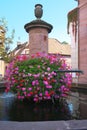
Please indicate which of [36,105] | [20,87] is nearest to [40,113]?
[36,105]

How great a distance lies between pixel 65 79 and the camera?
551 centimetres

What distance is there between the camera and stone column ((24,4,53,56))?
30.5 feet

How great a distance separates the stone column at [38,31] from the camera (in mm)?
9281

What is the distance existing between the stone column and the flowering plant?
3623 millimetres

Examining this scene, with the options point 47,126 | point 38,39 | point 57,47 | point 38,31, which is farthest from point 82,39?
point 57,47

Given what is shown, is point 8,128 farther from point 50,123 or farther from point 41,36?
point 41,36

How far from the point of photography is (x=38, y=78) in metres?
5.31

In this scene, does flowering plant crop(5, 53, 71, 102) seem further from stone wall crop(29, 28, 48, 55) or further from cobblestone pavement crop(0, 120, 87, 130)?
stone wall crop(29, 28, 48, 55)

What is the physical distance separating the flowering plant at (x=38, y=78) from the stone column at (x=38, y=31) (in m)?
3.62

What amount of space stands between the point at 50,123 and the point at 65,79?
281cm

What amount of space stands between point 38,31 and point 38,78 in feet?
14.1

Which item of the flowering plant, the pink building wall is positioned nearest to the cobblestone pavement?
the flowering plant

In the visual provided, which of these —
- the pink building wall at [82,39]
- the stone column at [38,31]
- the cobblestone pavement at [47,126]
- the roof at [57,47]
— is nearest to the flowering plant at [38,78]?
the cobblestone pavement at [47,126]

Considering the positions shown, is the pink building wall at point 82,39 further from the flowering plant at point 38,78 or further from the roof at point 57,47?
the roof at point 57,47
